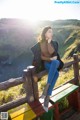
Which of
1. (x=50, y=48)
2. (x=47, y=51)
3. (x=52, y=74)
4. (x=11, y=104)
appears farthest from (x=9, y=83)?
(x=50, y=48)

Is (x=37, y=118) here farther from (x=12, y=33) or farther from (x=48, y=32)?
(x=12, y=33)

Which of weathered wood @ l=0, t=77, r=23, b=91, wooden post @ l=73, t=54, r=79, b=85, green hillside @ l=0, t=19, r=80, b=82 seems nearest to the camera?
weathered wood @ l=0, t=77, r=23, b=91

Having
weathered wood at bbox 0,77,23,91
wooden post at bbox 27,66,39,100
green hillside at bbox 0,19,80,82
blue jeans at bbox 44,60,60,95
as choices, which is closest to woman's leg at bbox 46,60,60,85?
blue jeans at bbox 44,60,60,95

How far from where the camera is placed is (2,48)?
326ft

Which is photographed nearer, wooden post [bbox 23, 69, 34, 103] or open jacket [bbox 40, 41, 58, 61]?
wooden post [bbox 23, 69, 34, 103]

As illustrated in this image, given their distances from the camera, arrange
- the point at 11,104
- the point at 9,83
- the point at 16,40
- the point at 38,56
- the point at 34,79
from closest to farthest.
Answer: the point at 9,83, the point at 11,104, the point at 34,79, the point at 38,56, the point at 16,40

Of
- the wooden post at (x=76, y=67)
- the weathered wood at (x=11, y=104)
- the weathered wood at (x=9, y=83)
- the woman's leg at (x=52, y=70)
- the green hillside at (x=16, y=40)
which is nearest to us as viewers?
the weathered wood at (x=9, y=83)

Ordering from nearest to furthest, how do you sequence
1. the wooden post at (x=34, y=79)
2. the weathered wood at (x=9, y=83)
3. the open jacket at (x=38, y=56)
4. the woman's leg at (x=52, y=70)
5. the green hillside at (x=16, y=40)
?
the weathered wood at (x=9, y=83) < the woman's leg at (x=52, y=70) < the wooden post at (x=34, y=79) < the open jacket at (x=38, y=56) < the green hillside at (x=16, y=40)

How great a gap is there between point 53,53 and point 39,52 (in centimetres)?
37

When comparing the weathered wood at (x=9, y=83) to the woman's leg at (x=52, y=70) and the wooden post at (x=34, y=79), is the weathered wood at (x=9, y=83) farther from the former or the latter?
the woman's leg at (x=52, y=70)

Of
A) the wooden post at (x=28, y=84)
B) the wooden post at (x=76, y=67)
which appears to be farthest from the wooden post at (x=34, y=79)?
the wooden post at (x=76, y=67)

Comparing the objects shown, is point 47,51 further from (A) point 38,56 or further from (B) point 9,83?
(B) point 9,83

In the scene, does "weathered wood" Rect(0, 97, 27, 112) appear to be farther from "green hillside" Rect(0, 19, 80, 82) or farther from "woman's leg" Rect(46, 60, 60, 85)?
"green hillside" Rect(0, 19, 80, 82)

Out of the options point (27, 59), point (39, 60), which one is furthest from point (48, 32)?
point (27, 59)
